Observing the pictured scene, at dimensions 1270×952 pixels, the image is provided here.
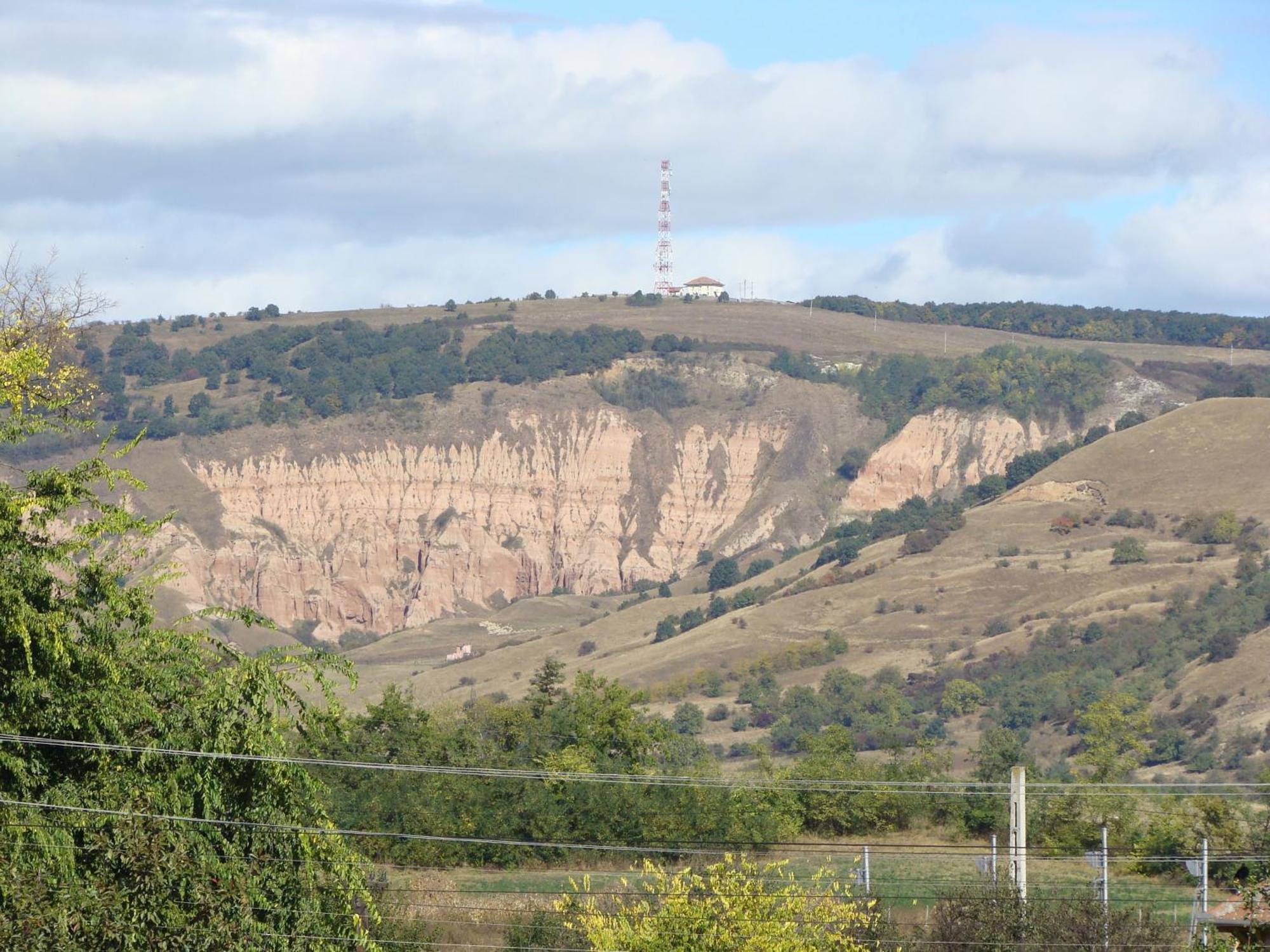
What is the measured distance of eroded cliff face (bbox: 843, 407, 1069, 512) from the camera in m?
179

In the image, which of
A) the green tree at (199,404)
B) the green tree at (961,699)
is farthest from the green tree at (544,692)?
the green tree at (199,404)

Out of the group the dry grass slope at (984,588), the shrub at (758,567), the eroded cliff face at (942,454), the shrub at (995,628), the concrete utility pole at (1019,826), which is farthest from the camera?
the eroded cliff face at (942,454)

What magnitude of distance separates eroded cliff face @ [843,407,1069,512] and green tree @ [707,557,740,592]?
22.7m

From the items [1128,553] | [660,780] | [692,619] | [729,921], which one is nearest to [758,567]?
[692,619]

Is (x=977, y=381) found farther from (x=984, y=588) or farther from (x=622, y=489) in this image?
(x=984, y=588)

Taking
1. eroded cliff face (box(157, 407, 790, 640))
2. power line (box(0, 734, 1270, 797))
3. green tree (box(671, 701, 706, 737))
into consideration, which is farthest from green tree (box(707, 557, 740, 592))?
power line (box(0, 734, 1270, 797))

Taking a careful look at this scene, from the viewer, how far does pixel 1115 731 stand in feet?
320

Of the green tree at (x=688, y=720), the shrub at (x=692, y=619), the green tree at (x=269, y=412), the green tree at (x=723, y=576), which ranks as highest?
the green tree at (x=269, y=412)

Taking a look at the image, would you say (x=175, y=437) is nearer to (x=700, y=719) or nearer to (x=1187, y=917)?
(x=700, y=719)

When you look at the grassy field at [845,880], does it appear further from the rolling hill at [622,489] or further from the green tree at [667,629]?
the green tree at [667,629]

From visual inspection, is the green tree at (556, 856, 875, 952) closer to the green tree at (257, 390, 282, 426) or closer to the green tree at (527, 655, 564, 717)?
the green tree at (527, 655, 564, 717)

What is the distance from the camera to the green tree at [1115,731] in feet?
292

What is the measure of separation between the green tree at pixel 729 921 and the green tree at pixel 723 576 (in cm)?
12452

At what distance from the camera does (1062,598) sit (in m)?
121
